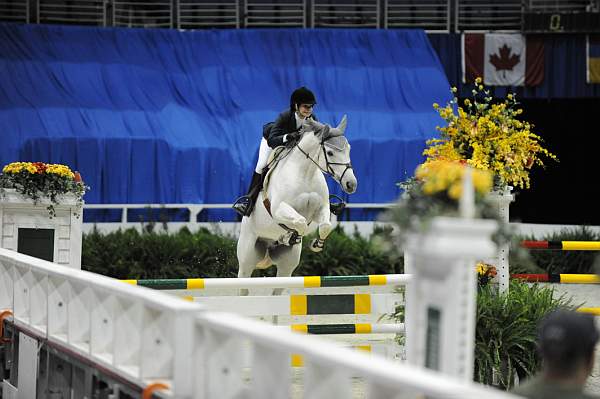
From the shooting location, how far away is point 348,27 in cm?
2494

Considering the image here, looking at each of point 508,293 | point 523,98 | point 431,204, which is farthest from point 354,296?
point 523,98

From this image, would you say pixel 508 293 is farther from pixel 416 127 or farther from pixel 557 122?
pixel 557 122

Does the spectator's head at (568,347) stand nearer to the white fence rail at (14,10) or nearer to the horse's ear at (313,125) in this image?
the horse's ear at (313,125)

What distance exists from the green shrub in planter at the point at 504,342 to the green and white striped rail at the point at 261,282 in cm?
58

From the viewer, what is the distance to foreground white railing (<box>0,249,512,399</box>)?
3.05 metres

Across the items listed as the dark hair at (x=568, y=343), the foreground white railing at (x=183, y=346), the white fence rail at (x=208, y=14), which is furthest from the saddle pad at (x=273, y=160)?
the white fence rail at (x=208, y=14)

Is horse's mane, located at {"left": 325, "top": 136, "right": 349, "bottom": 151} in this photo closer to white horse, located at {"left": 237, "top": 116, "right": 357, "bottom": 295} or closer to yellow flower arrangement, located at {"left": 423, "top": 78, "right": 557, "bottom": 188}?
white horse, located at {"left": 237, "top": 116, "right": 357, "bottom": 295}

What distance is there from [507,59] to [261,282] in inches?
658

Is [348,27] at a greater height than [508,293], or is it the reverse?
[348,27]

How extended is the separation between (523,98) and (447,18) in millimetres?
2500

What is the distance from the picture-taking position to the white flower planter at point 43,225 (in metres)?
11.6

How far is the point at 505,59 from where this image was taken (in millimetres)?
23312

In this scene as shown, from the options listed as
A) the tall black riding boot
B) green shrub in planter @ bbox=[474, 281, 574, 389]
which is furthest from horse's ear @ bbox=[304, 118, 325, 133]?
green shrub in planter @ bbox=[474, 281, 574, 389]

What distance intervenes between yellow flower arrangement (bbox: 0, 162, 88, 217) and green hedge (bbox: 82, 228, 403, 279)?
126 inches
